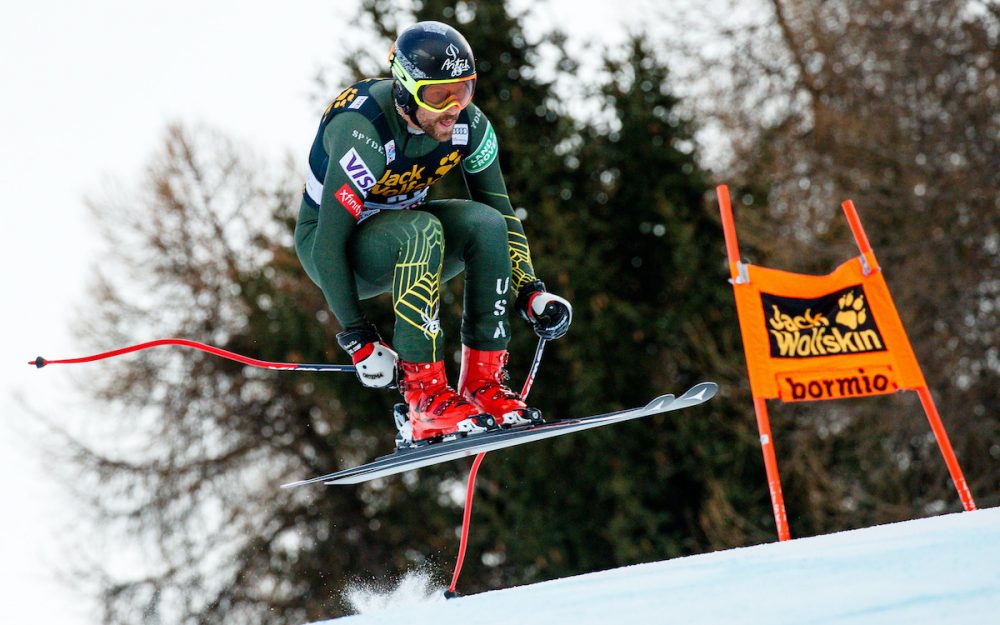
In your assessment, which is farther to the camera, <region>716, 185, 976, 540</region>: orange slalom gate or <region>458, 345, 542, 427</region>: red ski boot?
<region>716, 185, 976, 540</region>: orange slalom gate

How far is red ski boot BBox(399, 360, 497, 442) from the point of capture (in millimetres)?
4527

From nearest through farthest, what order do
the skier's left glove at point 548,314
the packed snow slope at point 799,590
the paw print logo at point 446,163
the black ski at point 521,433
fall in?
the packed snow slope at point 799,590 → the black ski at point 521,433 → the paw print logo at point 446,163 → the skier's left glove at point 548,314

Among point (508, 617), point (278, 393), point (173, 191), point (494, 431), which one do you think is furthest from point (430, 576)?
point (173, 191)

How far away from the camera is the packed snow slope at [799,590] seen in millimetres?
2369

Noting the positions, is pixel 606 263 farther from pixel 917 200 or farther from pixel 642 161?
pixel 917 200

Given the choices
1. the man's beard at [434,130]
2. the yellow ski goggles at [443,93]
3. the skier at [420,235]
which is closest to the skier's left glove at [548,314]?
the skier at [420,235]

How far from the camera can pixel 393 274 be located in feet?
14.9

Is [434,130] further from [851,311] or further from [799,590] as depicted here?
[851,311]

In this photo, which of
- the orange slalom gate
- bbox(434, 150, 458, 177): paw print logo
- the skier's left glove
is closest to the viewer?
bbox(434, 150, 458, 177): paw print logo

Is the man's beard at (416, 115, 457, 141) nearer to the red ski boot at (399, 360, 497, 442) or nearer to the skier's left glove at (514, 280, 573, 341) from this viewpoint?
the skier's left glove at (514, 280, 573, 341)

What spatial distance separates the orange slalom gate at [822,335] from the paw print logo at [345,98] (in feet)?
6.90

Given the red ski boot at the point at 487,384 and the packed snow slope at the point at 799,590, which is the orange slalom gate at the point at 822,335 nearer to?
the red ski boot at the point at 487,384

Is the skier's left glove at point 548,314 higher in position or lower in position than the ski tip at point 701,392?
higher

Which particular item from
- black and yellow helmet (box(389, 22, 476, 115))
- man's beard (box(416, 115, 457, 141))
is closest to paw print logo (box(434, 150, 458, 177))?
man's beard (box(416, 115, 457, 141))
